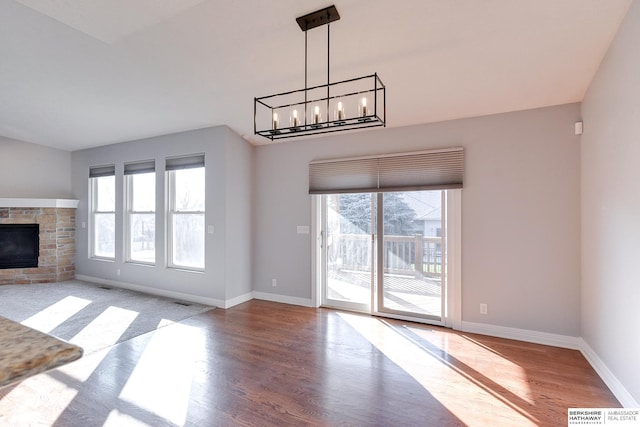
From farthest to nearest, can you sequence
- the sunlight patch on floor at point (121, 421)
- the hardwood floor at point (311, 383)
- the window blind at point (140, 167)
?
the window blind at point (140, 167) → the hardwood floor at point (311, 383) → the sunlight patch on floor at point (121, 421)

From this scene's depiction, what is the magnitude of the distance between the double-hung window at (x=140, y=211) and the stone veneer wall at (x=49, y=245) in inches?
65.4

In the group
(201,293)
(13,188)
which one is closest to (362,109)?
(201,293)

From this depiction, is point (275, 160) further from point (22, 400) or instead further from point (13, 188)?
point (13, 188)

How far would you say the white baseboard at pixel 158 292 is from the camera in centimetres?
441

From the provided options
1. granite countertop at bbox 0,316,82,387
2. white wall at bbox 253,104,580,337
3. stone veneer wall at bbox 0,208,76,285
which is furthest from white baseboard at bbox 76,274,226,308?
granite countertop at bbox 0,316,82,387

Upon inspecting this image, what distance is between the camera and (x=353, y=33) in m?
2.44

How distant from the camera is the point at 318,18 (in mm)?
2293

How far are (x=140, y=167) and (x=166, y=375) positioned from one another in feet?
12.2

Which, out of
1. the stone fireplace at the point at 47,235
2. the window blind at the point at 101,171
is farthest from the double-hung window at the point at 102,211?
the stone fireplace at the point at 47,235

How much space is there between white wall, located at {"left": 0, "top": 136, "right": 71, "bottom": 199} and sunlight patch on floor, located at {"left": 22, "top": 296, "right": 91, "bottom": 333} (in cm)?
249

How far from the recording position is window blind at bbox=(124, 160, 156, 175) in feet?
16.4

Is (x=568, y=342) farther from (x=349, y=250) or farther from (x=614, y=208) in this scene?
(x=349, y=250)

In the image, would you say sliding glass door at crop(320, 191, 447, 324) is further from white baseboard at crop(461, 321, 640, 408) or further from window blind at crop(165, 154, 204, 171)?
window blind at crop(165, 154, 204, 171)

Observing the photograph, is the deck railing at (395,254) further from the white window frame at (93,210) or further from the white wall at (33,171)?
the white wall at (33,171)
